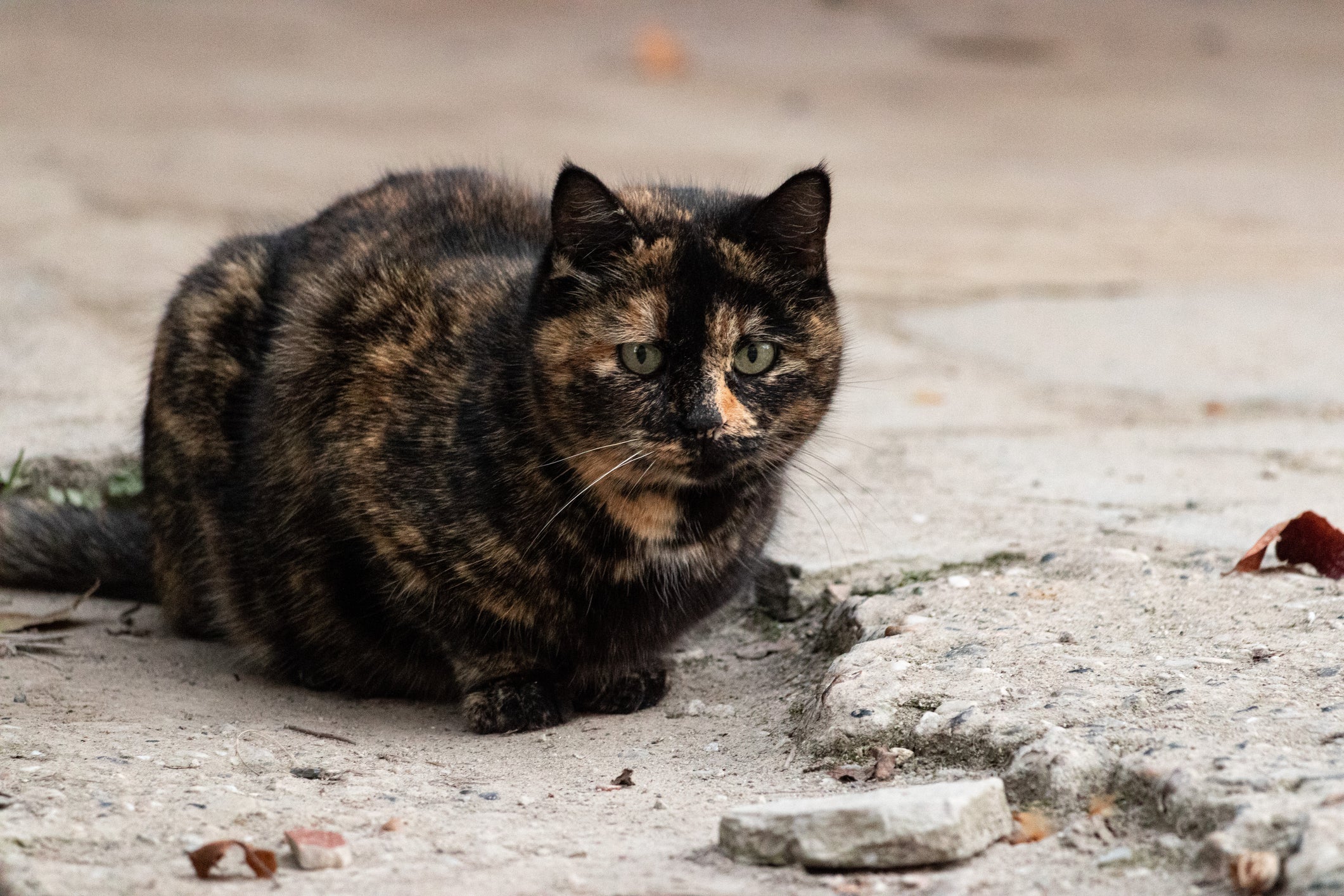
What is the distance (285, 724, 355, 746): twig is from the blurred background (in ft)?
3.99

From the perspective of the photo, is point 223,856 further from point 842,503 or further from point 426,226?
point 842,503

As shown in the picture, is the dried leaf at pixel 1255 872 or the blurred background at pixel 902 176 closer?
the dried leaf at pixel 1255 872

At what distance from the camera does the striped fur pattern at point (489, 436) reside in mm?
2773

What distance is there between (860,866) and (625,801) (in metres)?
0.53

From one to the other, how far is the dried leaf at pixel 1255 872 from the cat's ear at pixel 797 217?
140cm

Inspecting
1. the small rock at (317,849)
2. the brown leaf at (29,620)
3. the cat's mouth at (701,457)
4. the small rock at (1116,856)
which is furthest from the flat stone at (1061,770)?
the brown leaf at (29,620)

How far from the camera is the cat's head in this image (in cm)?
271

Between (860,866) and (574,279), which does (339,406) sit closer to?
(574,279)

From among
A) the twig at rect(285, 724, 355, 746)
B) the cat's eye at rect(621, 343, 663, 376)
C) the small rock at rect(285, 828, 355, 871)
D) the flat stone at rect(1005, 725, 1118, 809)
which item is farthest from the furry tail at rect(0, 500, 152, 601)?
the flat stone at rect(1005, 725, 1118, 809)

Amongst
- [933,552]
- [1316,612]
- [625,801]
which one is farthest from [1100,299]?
[625,801]

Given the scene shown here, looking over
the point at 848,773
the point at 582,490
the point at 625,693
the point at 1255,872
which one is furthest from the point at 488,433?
the point at 1255,872

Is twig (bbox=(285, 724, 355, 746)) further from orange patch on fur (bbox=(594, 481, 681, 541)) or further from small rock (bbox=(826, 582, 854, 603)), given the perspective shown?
small rock (bbox=(826, 582, 854, 603))

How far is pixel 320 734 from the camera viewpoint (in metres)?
2.82

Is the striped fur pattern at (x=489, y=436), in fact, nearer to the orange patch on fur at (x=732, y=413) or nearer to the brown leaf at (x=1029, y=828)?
the orange patch on fur at (x=732, y=413)
